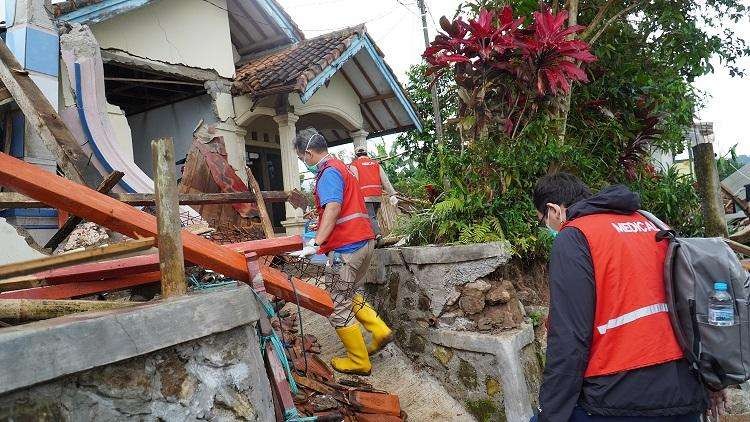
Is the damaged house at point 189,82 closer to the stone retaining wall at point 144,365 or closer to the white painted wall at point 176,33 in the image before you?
the white painted wall at point 176,33

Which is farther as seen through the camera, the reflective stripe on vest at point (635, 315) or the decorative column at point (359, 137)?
the decorative column at point (359, 137)

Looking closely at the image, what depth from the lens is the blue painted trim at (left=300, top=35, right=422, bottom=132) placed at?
7180 mm

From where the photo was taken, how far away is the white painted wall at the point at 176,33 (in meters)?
6.36

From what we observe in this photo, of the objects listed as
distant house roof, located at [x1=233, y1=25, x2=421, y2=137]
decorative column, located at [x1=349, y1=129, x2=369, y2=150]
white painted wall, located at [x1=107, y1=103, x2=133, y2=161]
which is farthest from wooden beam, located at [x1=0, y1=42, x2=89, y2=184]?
decorative column, located at [x1=349, y1=129, x2=369, y2=150]

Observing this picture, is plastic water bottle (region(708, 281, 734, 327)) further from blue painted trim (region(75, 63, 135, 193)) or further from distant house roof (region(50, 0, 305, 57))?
distant house roof (region(50, 0, 305, 57))

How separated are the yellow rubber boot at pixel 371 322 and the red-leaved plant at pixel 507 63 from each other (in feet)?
6.49

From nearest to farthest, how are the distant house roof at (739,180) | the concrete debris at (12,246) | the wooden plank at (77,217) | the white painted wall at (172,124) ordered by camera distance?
1. the wooden plank at (77,217)
2. the concrete debris at (12,246)
3. the white painted wall at (172,124)
4. the distant house roof at (739,180)

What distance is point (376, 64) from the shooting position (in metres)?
8.70

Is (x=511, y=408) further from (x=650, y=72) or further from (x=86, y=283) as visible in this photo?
(x=650, y=72)

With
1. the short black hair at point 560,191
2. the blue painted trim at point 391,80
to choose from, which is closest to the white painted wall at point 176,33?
the blue painted trim at point 391,80

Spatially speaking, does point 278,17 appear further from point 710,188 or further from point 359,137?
point 710,188

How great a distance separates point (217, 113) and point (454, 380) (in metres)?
5.39

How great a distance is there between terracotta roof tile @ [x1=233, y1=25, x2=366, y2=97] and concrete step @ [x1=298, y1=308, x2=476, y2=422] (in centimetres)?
381

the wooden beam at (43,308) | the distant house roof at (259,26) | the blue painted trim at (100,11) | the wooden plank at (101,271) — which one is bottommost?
the wooden beam at (43,308)
